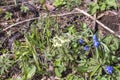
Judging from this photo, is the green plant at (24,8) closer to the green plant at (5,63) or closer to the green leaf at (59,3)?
the green leaf at (59,3)

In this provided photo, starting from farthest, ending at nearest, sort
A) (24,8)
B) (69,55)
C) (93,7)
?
(24,8)
(93,7)
(69,55)

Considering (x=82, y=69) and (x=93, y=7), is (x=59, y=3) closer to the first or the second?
(x=93, y=7)

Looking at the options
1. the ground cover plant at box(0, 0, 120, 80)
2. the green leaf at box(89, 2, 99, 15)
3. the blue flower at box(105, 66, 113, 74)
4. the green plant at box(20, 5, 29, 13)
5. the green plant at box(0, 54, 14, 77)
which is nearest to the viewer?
the blue flower at box(105, 66, 113, 74)

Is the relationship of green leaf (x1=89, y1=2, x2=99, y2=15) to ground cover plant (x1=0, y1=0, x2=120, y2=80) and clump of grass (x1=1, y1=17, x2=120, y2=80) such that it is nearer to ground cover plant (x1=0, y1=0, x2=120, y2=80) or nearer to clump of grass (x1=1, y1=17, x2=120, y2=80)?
ground cover plant (x1=0, y1=0, x2=120, y2=80)

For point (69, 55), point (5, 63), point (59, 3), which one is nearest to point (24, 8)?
point (59, 3)

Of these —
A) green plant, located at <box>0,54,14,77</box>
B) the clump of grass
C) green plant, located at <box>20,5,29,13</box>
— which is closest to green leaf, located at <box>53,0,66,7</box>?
green plant, located at <box>20,5,29,13</box>

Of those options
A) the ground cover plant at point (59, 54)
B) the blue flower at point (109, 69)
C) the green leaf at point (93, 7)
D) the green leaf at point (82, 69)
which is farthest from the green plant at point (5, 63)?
the green leaf at point (93, 7)

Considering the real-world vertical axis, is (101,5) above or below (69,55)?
above

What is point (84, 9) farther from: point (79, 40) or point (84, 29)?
point (79, 40)

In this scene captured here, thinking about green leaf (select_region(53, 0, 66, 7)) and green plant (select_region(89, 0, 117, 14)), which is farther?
green leaf (select_region(53, 0, 66, 7))
